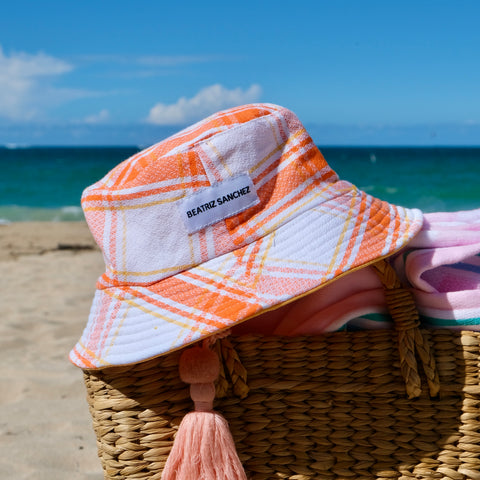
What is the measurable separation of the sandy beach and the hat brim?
0.90 m

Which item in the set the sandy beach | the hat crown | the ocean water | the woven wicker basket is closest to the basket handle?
the woven wicker basket

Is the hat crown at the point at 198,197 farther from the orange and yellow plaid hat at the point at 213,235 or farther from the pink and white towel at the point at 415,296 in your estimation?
the pink and white towel at the point at 415,296

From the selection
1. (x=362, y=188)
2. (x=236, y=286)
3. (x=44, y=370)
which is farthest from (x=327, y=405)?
(x=362, y=188)

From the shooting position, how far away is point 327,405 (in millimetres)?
1188

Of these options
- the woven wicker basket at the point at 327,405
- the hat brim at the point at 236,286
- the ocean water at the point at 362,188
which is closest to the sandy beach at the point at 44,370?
the woven wicker basket at the point at 327,405

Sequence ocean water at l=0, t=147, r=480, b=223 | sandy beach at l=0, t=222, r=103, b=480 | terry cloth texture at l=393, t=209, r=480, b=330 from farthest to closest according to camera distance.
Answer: ocean water at l=0, t=147, r=480, b=223 → sandy beach at l=0, t=222, r=103, b=480 → terry cloth texture at l=393, t=209, r=480, b=330

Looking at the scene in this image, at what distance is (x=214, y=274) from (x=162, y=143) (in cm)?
29

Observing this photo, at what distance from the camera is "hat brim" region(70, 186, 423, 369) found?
105 cm

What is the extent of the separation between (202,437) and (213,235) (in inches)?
13.9

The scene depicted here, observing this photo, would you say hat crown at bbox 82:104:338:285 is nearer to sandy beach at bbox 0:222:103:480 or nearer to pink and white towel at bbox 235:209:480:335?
pink and white towel at bbox 235:209:480:335

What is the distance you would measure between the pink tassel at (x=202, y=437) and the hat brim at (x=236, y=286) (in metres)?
0.10

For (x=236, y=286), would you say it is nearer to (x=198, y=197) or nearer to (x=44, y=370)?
(x=198, y=197)

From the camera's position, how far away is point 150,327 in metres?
1.08

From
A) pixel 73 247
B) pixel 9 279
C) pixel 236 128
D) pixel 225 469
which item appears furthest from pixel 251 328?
pixel 73 247
